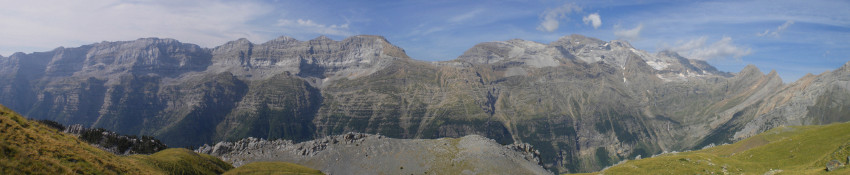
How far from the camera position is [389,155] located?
135000 mm

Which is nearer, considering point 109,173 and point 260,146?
point 109,173

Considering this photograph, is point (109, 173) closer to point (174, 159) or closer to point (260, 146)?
point (174, 159)

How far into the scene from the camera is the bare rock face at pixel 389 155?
12338 cm

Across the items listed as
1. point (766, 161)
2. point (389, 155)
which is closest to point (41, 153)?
point (389, 155)

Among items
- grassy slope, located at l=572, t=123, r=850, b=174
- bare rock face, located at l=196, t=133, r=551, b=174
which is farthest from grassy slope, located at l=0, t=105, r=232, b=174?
bare rock face, located at l=196, t=133, r=551, b=174

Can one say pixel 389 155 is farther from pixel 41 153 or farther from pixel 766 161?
pixel 41 153

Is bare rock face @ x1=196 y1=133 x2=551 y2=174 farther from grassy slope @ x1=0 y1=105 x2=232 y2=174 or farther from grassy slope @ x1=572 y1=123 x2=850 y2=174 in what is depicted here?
grassy slope @ x1=0 y1=105 x2=232 y2=174

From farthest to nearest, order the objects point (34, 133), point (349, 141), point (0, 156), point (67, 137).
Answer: point (349, 141)
point (67, 137)
point (34, 133)
point (0, 156)

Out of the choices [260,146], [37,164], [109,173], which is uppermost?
[37,164]

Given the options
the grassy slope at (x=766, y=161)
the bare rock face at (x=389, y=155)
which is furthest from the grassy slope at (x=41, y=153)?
the bare rock face at (x=389, y=155)

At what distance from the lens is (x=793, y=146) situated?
85250mm

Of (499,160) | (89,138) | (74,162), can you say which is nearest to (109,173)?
(74,162)

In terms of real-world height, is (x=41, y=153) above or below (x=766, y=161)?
above

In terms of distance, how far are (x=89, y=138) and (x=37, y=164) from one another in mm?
121174
